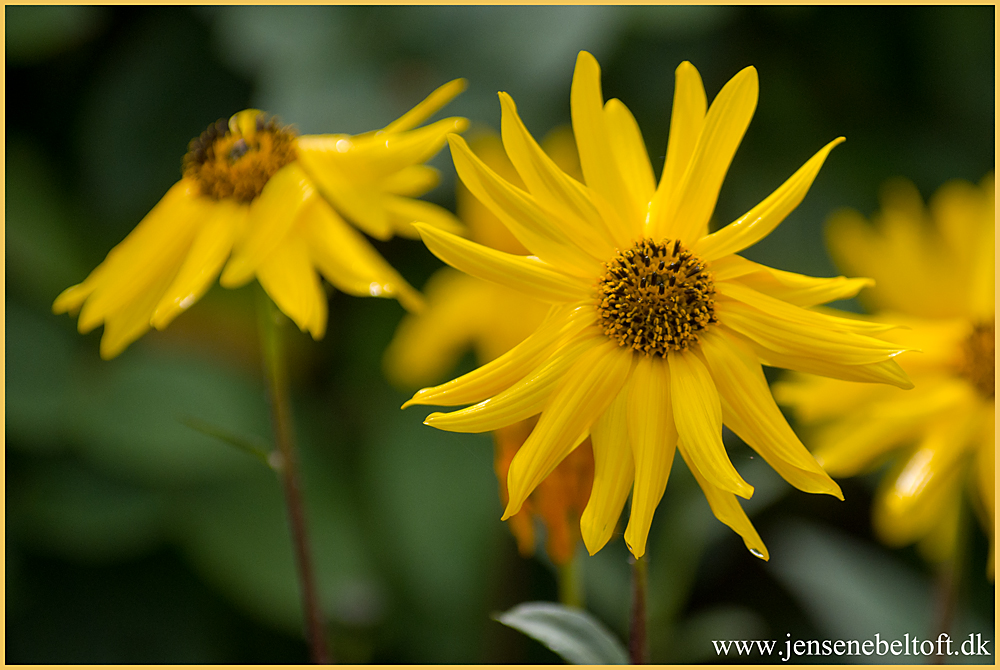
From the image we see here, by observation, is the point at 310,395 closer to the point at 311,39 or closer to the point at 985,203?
the point at 311,39

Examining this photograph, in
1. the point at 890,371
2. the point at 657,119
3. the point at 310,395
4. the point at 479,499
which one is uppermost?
the point at 657,119

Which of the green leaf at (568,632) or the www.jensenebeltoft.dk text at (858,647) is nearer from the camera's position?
the green leaf at (568,632)

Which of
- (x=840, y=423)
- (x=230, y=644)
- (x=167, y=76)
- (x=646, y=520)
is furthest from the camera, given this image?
(x=167, y=76)

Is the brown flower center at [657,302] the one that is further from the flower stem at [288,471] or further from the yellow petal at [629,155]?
the flower stem at [288,471]

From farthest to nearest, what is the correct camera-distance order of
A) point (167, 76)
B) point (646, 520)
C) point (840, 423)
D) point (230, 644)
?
point (167, 76), point (230, 644), point (840, 423), point (646, 520)

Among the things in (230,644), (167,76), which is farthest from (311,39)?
(230,644)

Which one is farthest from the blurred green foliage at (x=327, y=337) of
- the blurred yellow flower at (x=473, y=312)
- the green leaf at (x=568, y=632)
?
the green leaf at (x=568, y=632)

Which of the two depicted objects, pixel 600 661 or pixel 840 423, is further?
pixel 840 423
